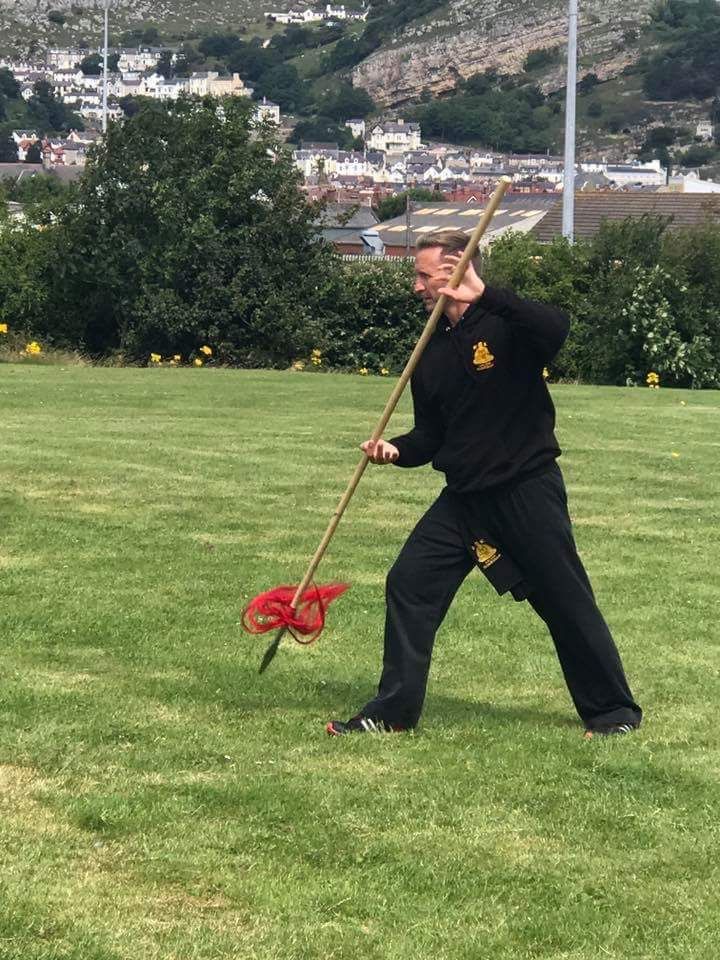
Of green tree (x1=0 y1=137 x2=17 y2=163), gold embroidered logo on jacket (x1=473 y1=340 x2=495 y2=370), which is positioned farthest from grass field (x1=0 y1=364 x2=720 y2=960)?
green tree (x1=0 y1=137 x2=17 y2=163)

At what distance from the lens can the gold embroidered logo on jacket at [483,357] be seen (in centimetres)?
661

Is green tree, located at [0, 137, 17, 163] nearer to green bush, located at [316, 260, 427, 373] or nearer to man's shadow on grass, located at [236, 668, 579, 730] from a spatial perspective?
green bush, located at [316, 260, 427, 373]

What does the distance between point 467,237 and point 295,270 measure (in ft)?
81.6

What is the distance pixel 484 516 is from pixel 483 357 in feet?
2.24

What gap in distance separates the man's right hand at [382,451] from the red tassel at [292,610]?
733mm

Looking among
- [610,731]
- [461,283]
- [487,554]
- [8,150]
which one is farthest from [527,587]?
[8,150]

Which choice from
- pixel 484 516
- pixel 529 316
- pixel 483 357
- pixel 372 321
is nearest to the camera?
pixel 529 316

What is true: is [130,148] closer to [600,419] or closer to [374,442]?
[600,419]

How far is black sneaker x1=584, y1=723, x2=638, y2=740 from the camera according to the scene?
688cm

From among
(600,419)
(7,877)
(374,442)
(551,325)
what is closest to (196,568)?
(374,442)

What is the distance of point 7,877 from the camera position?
490 centimetres

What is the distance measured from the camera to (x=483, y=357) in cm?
662

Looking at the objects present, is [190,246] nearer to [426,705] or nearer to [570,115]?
[570,115]

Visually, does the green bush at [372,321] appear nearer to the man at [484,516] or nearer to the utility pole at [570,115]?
the utility pole at [570,115]
